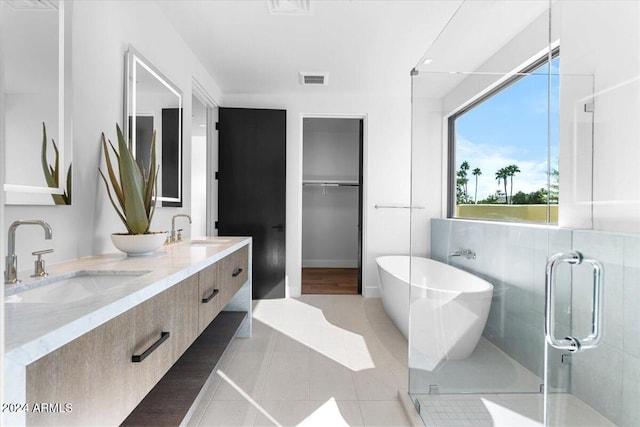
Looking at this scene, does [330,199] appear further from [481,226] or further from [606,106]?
[606,106]

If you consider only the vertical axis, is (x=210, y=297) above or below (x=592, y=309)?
below

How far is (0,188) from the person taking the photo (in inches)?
14.3

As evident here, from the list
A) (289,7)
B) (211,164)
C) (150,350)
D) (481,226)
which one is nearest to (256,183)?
(211,164)

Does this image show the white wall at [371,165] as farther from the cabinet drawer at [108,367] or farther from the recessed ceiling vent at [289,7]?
the cabinet drawer at [108,367]

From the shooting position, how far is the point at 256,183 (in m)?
4.06

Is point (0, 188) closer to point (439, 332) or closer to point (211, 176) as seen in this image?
point (439, 332)

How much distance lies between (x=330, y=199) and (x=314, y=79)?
2739mm

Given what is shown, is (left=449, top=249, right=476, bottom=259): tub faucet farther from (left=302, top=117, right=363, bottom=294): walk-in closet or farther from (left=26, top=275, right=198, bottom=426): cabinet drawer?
(left=302, top=117, right=363, bottom=294): walk-in closet

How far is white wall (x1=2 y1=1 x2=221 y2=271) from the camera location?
1446 millimetres

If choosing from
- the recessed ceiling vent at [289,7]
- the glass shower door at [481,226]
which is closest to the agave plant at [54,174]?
the recessed ceiling vent at [289,7]

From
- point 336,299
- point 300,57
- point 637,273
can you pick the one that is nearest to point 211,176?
point 300,57

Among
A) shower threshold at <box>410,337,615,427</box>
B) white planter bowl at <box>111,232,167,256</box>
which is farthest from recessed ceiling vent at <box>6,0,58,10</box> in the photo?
shower threshold at <box>410,337,615,427</box>

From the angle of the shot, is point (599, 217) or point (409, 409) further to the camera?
point (409, 409)

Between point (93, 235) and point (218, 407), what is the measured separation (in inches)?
42.7
